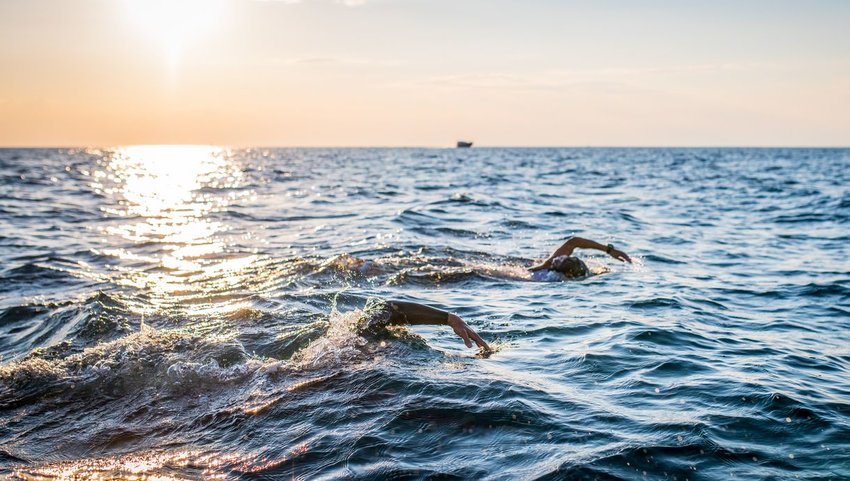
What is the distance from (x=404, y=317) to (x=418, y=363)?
2.33 feet

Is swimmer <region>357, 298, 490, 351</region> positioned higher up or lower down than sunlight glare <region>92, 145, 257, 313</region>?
higher up

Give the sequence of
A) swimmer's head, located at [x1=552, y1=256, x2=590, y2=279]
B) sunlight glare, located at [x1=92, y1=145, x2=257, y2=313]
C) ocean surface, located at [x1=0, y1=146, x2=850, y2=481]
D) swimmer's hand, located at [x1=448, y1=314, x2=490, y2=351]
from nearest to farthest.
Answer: ocean surface, located at [x1=0, y1=146, x2=850, y2=481] < swimmer's hand, located at [x1=448, y1=314, x2=490, y2=351] < sunlight glare, located at [x1=92, y1=145, x2=257, y2=313] < swimmer's head, located at [x1=552, y1=256, x2=590, y2=279]

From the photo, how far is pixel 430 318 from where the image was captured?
7641 millimetres

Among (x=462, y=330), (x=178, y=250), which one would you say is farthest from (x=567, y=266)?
(x=178, y=250)

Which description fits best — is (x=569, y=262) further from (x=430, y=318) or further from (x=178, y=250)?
(x=178, y=250)

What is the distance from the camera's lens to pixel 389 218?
21.9 metres

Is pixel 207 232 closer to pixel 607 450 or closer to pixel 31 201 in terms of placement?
pixel 31 201

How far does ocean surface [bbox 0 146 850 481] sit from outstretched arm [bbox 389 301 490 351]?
0.27m

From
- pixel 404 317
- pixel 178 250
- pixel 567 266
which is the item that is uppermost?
pixel 404 317

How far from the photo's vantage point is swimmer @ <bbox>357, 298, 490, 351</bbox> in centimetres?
736

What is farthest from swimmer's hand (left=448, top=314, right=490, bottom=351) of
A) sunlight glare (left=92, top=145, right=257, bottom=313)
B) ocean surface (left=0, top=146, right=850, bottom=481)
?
sunlight glare (left=92, top=145, right=257, bottom=313)

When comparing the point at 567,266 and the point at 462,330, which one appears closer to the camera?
the point at 462,330

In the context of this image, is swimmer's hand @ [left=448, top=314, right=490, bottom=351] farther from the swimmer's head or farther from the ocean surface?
the swimmer's head

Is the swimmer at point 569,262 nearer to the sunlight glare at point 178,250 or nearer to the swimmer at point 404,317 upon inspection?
the swimmer at point 404,317
